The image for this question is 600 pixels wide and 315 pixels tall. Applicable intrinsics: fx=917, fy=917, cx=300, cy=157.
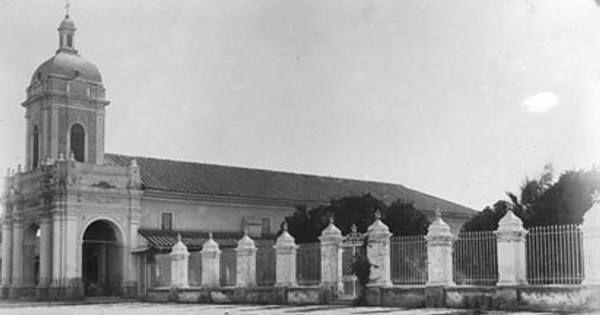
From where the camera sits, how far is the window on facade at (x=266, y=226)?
46.7 meters

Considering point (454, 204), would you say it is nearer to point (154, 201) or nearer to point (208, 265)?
point (154, 201)

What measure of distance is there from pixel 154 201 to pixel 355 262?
61.2ft

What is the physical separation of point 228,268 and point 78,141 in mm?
12640

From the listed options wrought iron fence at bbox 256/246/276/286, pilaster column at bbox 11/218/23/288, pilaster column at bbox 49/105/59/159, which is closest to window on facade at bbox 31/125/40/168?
pilaster column at bbox 49/105/59/159

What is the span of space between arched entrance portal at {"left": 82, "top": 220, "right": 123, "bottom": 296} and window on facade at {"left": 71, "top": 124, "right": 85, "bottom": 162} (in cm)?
323

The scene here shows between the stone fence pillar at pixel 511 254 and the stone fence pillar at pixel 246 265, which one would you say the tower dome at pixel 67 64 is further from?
the stone fence pillar at pixel 511 254

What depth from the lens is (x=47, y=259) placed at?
39.6m

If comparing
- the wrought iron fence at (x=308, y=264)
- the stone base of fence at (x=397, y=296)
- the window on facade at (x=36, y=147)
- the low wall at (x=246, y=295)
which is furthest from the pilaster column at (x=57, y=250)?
the stone base of fence at (x=397, y=296)

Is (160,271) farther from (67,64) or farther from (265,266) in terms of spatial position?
(67,64)

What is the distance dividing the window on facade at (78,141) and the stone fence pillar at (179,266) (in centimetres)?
938

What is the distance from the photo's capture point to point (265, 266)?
103 feet

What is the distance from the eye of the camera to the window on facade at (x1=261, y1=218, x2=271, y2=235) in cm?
4667

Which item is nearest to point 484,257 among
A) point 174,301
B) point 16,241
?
point 174,301

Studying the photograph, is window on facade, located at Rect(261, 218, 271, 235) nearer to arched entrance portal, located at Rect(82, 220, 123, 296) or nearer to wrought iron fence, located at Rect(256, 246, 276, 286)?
arched entrance portal, located at Rect(82, 220, 123, 296)
